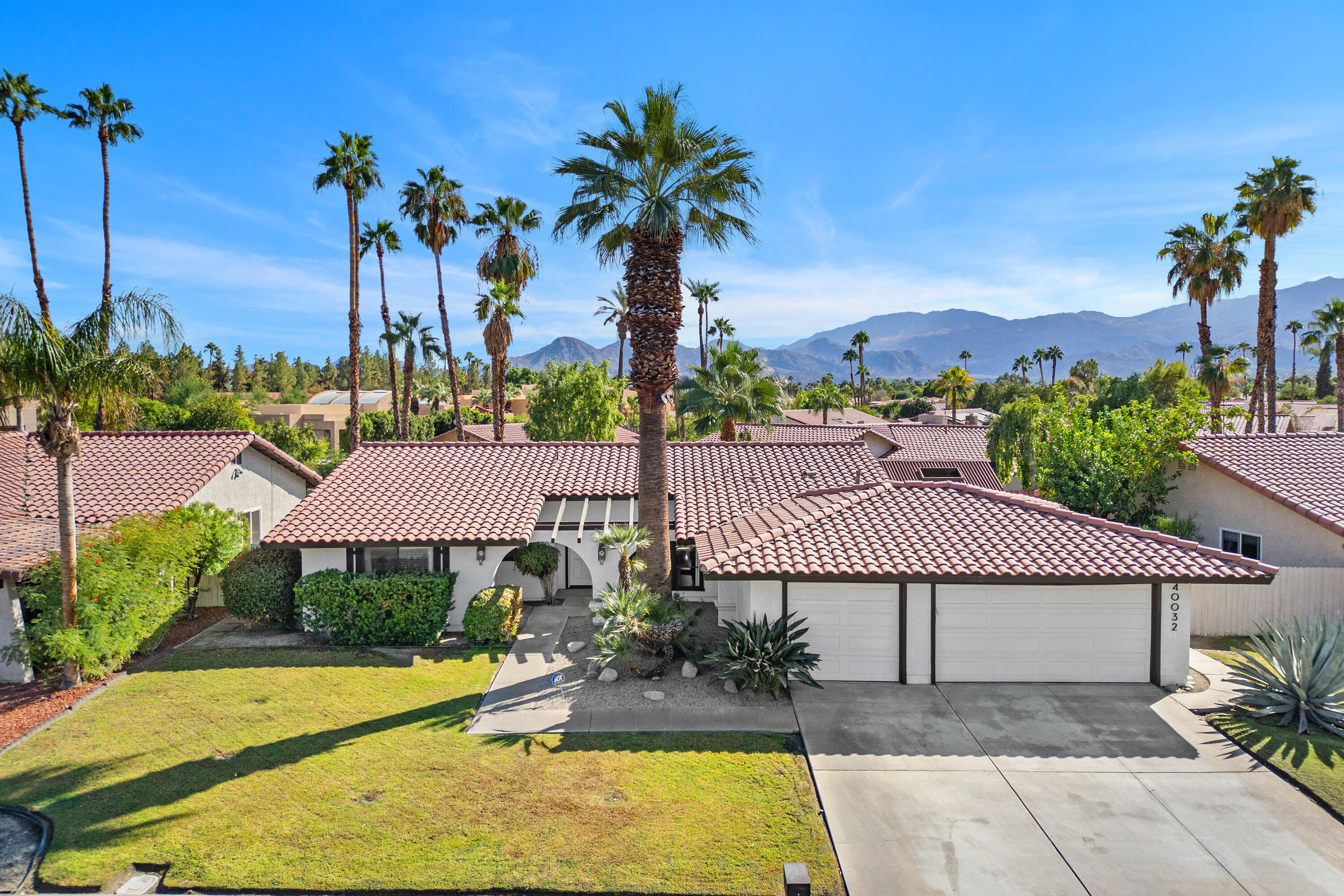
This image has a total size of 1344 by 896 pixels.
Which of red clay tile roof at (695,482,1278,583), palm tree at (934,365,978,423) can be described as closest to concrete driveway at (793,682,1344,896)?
red clay tile roof at (695,482,1278,583)

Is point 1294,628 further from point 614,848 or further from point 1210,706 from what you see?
point 614,848

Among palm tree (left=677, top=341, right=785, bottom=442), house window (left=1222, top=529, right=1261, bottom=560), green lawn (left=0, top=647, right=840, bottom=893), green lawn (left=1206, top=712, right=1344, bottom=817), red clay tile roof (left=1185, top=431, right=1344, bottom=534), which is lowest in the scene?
green lawn (left=0, top=647, right=840, bottom=893)

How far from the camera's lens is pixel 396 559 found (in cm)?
1692

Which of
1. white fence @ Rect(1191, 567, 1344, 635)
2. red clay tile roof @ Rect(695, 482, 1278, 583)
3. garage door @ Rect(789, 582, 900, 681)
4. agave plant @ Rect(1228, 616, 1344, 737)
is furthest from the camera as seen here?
white fence @ Rect(1191, 567, 1344, 635)

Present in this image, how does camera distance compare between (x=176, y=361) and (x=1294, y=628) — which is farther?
(x=176, y=361)

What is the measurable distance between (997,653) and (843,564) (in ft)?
12.3

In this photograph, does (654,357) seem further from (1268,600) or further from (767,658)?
(1268,600)

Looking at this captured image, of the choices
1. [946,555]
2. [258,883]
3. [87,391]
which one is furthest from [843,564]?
[87,391]

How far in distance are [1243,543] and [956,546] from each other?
12.0 m

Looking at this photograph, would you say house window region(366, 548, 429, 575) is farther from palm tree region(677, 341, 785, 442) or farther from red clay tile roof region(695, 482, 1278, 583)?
palm tree region(677, 341, 785, 442)

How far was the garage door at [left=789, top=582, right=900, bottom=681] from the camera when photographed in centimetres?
1350

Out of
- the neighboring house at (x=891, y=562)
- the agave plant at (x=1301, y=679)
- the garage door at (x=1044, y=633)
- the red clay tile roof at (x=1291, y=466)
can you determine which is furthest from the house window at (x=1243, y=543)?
the garage door at (x=1044, y=633)

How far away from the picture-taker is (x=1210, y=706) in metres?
12.2

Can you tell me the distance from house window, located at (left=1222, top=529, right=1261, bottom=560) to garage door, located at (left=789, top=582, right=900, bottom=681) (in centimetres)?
1207
